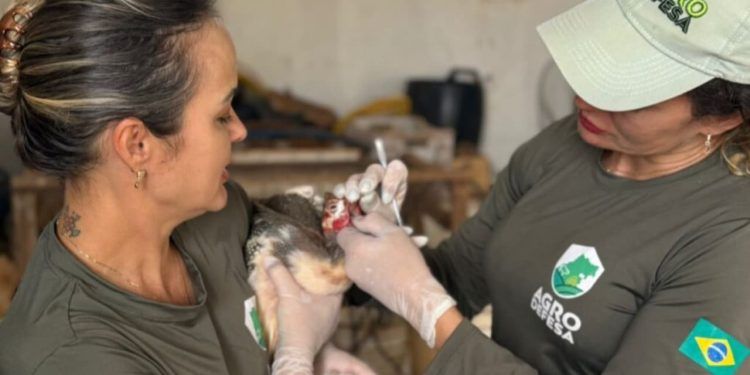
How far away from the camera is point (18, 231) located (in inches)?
104

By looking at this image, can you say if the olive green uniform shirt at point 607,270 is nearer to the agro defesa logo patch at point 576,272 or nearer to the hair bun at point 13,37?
→ the agro defesa logo patch at point 576,272

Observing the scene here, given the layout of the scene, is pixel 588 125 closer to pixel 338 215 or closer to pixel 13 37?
pixel 338 215

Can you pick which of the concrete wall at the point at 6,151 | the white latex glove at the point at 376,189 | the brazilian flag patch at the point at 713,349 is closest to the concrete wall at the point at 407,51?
the concrete wall at the point at 6,151

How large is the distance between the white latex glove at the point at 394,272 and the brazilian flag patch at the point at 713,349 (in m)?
0.37

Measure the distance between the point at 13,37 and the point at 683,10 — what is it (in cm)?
91

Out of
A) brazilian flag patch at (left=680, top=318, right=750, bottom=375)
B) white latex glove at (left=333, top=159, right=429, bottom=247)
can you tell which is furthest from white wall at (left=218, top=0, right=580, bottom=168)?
brazilian flag patch at (left=680, top=318, right=750, bottom=375)

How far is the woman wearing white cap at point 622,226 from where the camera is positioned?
1083mm

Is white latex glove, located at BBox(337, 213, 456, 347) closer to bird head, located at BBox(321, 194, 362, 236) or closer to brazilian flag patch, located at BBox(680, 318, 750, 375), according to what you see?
bird head, located at BBox(321, 194, 362, 236)

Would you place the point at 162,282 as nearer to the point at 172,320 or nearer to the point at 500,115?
→ the point at 172,320

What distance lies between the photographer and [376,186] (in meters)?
1.45

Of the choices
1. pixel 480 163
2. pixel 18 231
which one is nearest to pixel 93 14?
pixel 18 231

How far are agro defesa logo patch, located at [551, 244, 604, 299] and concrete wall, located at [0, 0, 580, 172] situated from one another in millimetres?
2700

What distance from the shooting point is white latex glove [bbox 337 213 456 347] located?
1.29 m

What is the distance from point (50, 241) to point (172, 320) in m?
0.20
